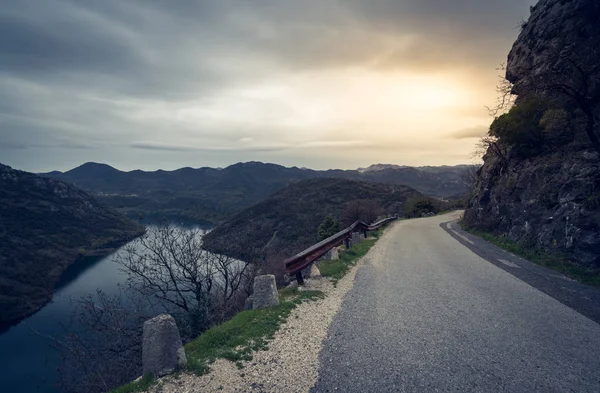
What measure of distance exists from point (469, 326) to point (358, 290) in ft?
9.74

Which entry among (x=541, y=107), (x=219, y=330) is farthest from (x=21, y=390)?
(x=541, y=107)

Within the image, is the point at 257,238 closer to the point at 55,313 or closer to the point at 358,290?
the point at 55,313

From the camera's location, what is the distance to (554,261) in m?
11.2

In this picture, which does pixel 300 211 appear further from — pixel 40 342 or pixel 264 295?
pixel 264 295

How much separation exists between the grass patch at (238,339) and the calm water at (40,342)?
1281 cm

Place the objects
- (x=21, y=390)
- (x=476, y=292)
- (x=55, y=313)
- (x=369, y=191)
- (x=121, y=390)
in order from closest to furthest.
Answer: (x=121, y=390) → (x=476, y=292) → (x=21, y=390) → (x=55, y=313) → (x=369, y=191)

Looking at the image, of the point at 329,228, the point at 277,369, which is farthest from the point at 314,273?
the point at 329,228

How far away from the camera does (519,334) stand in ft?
18.4

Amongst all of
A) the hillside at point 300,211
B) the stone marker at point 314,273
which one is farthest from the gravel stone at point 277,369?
the hillside at point 300,211

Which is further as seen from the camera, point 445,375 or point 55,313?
point 55,313

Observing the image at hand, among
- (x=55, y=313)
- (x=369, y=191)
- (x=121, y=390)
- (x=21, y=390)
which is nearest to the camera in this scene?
(x=121, y=390)

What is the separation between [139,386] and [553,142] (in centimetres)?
2027

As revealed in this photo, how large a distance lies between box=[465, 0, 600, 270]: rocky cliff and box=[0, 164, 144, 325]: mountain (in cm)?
5904

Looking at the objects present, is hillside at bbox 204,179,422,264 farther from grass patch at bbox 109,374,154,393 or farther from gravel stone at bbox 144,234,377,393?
grass patch at bbox 109,374,154,393
